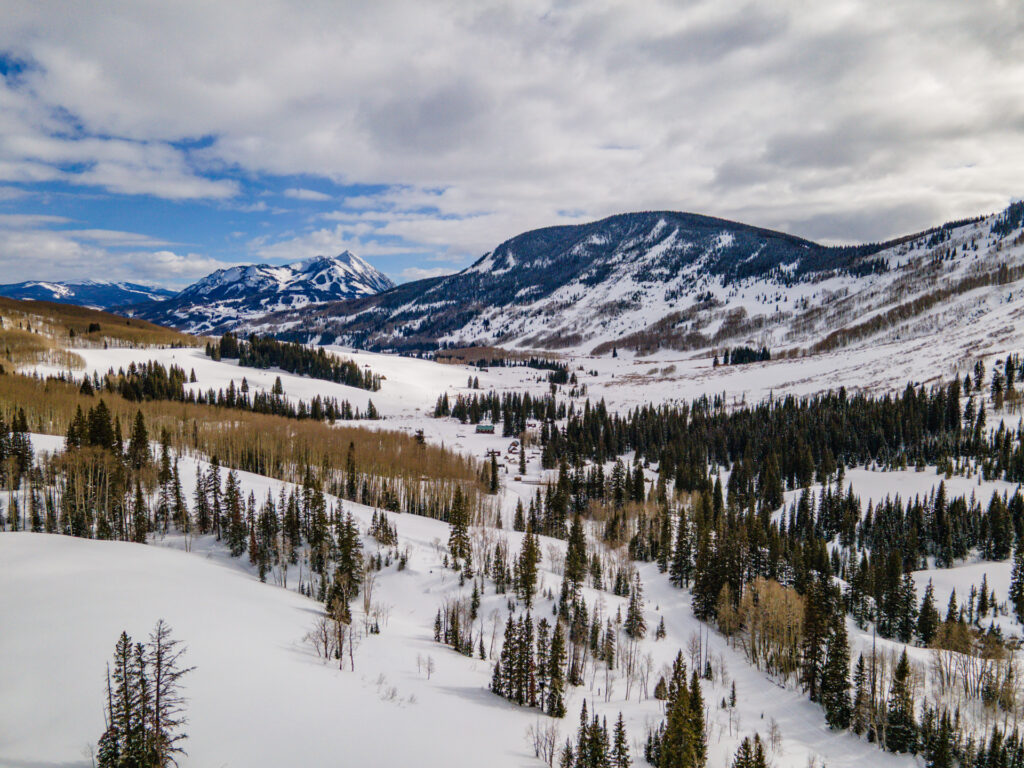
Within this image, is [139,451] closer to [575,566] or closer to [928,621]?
[575,566]

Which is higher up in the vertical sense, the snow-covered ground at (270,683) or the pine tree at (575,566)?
the snow-covered ground at (270,683)

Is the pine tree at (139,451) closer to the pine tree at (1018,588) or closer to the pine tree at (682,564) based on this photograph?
the pine tree at (682,564)

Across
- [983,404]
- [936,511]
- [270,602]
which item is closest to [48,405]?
[270,602]

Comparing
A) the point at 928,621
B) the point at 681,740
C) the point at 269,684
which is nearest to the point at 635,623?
the point at 681,740

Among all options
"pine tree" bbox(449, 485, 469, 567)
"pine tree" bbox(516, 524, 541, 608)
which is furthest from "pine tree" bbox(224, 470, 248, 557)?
"pine tree" bbox(516, 524, 541, 608)

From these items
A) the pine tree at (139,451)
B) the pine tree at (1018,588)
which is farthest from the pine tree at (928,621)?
the pine tree at (139,451)

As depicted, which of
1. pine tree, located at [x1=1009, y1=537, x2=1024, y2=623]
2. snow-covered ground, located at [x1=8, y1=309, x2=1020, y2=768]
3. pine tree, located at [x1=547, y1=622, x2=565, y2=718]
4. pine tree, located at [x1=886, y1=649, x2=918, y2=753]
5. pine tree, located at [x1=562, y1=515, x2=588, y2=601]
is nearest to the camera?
snow-covered ground, located at [x1=8, y1=309, x2=1020, y2=768]

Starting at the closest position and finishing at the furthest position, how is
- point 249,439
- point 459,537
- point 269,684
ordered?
point 269,684
point 459,537
point 249,439

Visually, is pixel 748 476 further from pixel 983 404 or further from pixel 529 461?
pixel 983 404

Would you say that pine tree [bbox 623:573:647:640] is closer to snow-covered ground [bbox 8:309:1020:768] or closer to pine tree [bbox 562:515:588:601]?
snow-covered ground [bbox 8:309:1020:768]

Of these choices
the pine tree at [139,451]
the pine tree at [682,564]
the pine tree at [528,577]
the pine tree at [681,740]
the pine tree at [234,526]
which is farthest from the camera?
the pine tree at [682,564]

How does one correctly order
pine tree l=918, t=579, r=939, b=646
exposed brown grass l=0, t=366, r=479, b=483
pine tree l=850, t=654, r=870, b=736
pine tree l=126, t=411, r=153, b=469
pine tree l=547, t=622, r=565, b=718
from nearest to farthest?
1. pine tree l=547, t=622, r=565, b=718
2. pine tree l=850, t=654, r=870, b=736
3. pine tree l=918, t=579, r=939, b=646
4. pine tree l=126, t=411, r=153, b=469
5. exposed brown grass l=0, t=366, r=479, b=483
